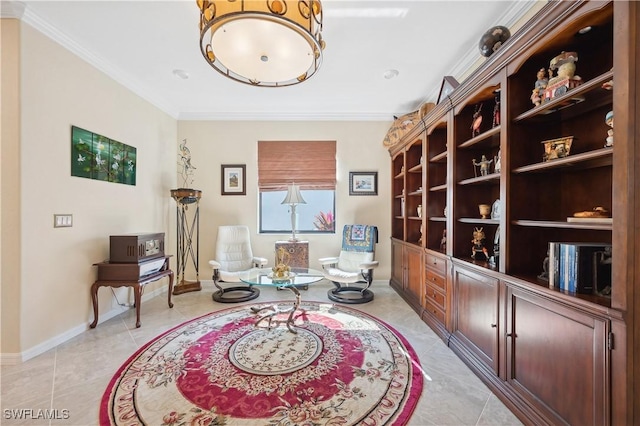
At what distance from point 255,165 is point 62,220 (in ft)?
8.27

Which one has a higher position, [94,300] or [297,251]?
[297,251]

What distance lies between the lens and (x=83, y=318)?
273 cm

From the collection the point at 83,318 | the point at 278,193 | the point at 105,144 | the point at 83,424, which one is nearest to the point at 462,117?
the point at 278,193

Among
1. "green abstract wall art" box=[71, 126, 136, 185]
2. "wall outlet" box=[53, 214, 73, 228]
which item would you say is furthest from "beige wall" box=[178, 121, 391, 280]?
"wall outlet" box=[53, 214, 73, 228]

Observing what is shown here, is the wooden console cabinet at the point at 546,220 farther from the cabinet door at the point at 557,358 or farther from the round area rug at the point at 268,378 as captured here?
the round area rug at the point at 268,378

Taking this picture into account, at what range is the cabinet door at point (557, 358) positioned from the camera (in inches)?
47.6

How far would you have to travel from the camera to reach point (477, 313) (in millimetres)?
2096

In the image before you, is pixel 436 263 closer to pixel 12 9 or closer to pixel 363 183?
pixel 363 183

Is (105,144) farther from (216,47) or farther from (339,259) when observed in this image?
(339,259)

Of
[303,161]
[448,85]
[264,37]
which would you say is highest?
[448,85]

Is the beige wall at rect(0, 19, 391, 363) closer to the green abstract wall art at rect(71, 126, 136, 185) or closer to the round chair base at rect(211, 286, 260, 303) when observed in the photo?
the green abstract wall art at rect(71, 126, 136, 185)

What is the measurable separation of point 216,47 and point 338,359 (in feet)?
8.04

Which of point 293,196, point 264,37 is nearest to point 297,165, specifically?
point 293,196

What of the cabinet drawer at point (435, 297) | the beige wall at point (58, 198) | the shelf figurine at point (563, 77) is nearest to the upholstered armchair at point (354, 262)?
the cabinet drawer at point (435, 297)
